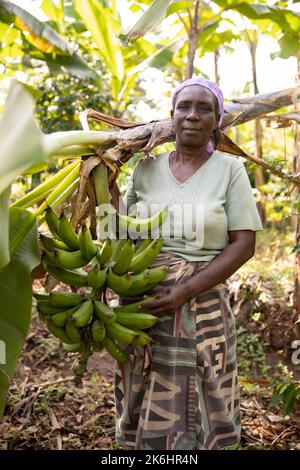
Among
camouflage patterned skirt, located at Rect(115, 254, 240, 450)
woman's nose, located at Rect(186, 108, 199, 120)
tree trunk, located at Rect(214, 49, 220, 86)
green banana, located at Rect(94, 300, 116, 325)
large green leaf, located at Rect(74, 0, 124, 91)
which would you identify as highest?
tree trunk, located at Rect(214, 49, 220, 86)

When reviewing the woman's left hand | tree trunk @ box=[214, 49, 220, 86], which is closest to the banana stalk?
the woman's left hand

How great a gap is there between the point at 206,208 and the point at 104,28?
121 inches

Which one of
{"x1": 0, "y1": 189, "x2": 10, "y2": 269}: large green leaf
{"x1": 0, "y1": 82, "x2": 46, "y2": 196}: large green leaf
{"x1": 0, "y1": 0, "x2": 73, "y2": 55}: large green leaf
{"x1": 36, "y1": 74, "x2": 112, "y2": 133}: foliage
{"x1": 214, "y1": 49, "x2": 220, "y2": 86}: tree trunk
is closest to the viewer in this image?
{"x1": 0, "y1": 82, "x2": 46, "y2": 196}: large green leaf

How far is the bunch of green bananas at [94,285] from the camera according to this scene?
1774mm

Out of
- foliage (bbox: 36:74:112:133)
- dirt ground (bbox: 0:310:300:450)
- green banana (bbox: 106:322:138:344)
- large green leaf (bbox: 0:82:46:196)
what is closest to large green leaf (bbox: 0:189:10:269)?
large green leaf (bbox: 0:82:46:196)

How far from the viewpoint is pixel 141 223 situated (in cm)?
189

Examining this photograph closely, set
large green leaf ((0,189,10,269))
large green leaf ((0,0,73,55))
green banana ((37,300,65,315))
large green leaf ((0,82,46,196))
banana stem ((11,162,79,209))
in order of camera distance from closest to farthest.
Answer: large green leaf ((0,82,46,196)) → large green leaf ((0,189,10,269)) → green banana ((37,300,65,315)) → banana stem ((11,162,79,209)) → large green leaf ((0,0,73,55))

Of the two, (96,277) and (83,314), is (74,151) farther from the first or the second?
(83,314)

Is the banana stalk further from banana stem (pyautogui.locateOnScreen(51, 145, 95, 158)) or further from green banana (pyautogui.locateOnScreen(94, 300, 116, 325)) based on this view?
green banana (pyautogui.locateOnScreen(94, 300, 116, 325))

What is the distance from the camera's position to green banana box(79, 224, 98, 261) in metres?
1.78

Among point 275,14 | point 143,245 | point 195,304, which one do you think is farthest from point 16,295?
point 275,14

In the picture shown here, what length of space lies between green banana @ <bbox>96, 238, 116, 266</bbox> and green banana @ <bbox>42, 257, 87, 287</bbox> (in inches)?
3.5

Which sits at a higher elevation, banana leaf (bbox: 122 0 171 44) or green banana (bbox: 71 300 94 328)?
banana leaf (bbox: 122 0 171 44)

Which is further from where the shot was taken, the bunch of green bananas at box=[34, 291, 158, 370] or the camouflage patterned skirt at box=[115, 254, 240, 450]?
the camouflage patterned skirt at box=[115, 254, 240, 450]
